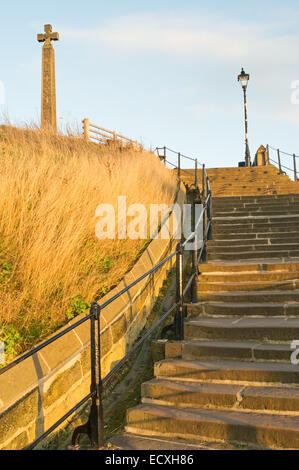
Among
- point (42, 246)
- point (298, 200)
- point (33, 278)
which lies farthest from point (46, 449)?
point (298, 200)

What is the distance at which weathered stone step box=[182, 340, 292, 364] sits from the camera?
14.2ft

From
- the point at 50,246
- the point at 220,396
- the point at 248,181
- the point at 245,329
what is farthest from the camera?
the point at 248,181

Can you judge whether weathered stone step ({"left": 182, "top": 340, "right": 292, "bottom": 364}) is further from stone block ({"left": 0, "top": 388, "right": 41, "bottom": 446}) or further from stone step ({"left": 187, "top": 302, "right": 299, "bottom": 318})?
stone block ({"left": 0, "top": 388, "right": 41, "bottom": 446})

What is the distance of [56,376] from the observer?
386cm

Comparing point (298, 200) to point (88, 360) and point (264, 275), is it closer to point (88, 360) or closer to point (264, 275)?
point (264, 275)

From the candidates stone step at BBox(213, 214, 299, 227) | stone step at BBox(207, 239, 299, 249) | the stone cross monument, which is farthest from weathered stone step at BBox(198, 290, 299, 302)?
the stone cross monument

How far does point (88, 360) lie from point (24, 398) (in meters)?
1.05

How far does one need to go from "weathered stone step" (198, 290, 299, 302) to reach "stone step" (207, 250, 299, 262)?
1765 millimetres

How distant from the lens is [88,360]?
173 inches

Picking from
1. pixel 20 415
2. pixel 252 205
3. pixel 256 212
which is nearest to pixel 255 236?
pixel 256 212

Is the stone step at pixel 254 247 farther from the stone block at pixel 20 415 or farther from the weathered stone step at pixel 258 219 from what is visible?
the stone block at pixel 20 415

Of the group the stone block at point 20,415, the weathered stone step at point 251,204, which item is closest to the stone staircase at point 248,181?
the weathered stone step at point 251,204

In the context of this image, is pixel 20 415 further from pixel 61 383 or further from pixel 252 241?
pixel 252 241

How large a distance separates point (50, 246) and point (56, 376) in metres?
1.87
